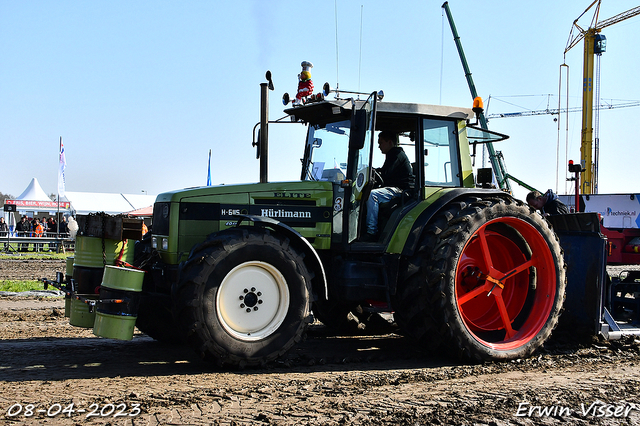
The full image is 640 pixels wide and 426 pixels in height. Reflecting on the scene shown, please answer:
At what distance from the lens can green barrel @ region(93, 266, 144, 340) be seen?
462 centimetres

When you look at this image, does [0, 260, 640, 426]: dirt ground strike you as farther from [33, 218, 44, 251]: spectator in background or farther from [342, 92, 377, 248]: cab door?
[33, 218, 44, 251]: spectator in background

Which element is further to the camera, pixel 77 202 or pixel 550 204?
pixel 77 202

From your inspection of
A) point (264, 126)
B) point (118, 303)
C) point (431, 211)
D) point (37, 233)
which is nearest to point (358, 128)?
point (431, 211)

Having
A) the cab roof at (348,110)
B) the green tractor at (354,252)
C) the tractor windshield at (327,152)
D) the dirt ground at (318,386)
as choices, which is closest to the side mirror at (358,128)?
the green tractor at (354,252)

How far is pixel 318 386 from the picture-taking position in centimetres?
439

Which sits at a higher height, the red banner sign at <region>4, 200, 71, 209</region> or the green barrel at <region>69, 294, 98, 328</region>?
the red banner sign at <region>4, 200, 71, 209</region>

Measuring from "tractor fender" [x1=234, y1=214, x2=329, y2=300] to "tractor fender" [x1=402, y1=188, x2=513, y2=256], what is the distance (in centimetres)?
78

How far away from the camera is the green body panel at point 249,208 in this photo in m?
5.17

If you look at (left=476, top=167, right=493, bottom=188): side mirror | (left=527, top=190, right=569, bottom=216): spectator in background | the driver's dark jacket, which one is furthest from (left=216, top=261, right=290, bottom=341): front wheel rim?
(left=527, top=190, right=569, bottom=216): spectator in background

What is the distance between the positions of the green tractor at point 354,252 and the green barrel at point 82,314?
516 millimetres

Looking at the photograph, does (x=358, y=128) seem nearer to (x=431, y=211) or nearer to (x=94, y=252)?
(x=431, y=211)

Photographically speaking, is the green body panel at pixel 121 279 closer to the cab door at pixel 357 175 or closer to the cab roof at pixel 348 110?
the cab door at pixel 357 175

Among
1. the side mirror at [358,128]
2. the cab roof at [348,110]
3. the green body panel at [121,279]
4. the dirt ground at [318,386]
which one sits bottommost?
the dirt ground at [318,386]

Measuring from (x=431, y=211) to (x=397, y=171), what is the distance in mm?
665
